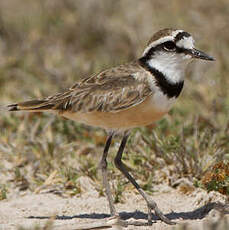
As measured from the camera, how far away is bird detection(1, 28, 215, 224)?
433 centimetres

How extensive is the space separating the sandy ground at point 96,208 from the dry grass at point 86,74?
0.14 m

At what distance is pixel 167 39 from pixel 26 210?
1949 millimetres

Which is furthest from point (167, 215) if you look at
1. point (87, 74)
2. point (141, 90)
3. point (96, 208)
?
point (87, 74)

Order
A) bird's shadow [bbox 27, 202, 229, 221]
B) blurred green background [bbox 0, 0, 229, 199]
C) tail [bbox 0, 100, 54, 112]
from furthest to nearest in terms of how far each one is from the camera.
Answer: blurred green background [bbox 0, 0, 229, 199] < tail [bbox 0, 100, 54, 112] < bird's shadow [bbox 27, 202, 229, 221]

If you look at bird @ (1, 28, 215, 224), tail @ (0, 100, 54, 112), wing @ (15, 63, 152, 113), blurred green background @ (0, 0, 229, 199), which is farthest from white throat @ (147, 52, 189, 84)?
tail @ (0, 100, 54, 112)

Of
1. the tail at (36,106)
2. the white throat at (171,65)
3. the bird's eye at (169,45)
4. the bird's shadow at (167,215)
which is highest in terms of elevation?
the bird's eye at (169,45)

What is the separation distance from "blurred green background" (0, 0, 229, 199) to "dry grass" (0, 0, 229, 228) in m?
0.01

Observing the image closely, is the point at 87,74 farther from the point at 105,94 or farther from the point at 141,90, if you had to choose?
the point at 141,90

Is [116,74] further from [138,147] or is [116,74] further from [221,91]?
[221,91]

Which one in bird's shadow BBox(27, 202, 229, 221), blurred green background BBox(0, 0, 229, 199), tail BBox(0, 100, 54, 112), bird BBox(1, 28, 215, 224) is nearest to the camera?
bird BBox(1, 28, 215, 224)

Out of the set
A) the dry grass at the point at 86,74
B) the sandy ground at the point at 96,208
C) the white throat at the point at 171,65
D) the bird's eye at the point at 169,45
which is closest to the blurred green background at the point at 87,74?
the dry grass at the point at 86,74

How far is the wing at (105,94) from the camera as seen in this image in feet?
14.4

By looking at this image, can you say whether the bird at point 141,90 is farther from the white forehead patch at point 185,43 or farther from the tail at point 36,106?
the tail at point 36,106

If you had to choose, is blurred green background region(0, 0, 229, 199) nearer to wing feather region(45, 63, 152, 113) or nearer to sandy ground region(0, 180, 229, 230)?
sandy ground region(0, 180, 229, 230)
